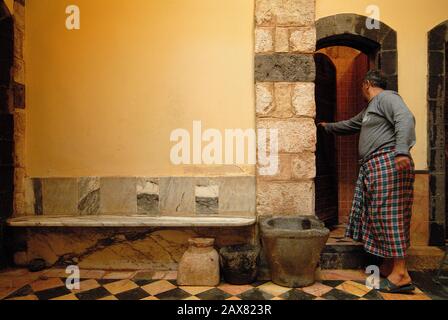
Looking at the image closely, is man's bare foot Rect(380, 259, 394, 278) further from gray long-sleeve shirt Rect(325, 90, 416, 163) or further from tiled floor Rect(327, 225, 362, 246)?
gray long-sleeve shirt Rect(325, 90, 416, 163)

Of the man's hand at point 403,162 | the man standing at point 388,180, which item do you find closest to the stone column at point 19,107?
the man standing at point 388,180

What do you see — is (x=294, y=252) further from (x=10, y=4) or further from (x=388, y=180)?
(x=10, y=4)

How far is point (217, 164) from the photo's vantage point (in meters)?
3.18

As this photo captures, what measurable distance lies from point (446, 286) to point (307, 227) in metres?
1.20

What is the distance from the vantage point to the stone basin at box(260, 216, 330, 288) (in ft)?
8.41

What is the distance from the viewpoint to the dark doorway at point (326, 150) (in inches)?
155

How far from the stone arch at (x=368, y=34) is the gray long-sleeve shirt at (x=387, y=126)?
63 cm

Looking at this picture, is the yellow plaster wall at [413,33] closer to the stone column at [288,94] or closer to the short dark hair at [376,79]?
the stone column at [288,94]

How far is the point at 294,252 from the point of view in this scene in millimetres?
2590

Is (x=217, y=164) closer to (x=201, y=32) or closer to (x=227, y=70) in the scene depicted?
(x=227, y=70)

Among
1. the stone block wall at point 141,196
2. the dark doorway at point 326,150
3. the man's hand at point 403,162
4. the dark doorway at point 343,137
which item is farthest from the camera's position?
the dark doorway at point 343,137

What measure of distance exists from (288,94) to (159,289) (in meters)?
2.07
